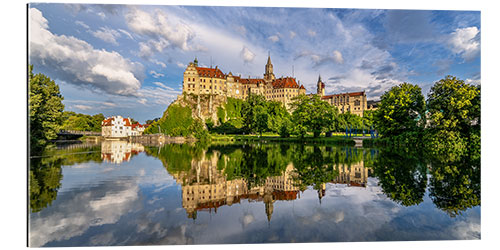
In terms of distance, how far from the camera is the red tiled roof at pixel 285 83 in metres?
64.3

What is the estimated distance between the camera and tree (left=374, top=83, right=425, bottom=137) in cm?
1838

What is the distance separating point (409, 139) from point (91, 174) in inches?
848

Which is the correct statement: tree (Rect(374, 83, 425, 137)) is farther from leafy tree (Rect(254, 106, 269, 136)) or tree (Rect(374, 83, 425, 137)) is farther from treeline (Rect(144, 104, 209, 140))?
treeline (Rect(144, 104, 209, 140))

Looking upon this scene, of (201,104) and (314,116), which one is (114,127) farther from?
(314,116)

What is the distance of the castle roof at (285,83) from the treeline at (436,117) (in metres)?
43.9

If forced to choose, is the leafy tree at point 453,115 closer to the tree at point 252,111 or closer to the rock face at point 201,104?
the tree at point 252,111

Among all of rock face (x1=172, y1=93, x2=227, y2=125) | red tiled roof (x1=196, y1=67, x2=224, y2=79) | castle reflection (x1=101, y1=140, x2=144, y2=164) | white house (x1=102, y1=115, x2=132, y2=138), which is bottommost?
castle reflection (x1=101, y1=140, x2=144, y2=164)

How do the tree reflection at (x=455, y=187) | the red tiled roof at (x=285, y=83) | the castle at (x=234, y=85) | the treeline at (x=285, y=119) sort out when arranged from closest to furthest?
the tree reflection at (x=455, y=187)
the treeline at (x=285, y=119)
the castle at (x=234, y=85)
the red tiled roof at (x=285, y=83)

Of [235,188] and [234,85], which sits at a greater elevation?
[234,85]

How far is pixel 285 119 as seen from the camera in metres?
34.9

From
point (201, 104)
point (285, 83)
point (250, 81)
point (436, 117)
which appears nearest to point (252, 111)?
point (201, 104)

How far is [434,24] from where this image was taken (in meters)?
7.54

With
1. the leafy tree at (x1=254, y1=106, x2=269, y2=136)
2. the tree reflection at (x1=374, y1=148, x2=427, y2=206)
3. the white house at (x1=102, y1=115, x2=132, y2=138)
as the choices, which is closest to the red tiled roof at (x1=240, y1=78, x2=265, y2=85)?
the leafy tree at (x1=254, y1=106, x2=269, y2=136)

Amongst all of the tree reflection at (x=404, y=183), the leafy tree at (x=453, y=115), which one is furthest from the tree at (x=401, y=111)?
the tree reflection at (x=404, y=183)
